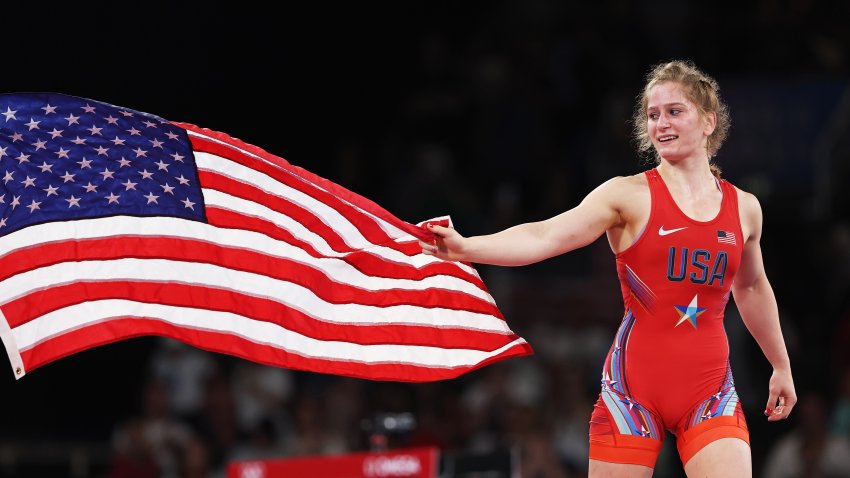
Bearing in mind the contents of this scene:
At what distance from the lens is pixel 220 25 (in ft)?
39.7

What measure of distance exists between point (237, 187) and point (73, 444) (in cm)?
550

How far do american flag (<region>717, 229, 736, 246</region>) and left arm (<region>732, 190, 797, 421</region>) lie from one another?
0.53ft

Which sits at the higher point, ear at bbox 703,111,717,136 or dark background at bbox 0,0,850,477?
dark background at bbox 0,0,850,477

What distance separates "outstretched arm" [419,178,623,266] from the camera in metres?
4.37

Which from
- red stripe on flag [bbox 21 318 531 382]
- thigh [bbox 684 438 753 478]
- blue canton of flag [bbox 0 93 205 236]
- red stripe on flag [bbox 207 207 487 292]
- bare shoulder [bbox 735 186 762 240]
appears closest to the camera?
thigh [bbox 684 438 753 478]

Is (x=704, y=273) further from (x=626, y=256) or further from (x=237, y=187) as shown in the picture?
(x=237, y=187)

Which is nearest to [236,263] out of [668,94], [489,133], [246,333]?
[246,333]

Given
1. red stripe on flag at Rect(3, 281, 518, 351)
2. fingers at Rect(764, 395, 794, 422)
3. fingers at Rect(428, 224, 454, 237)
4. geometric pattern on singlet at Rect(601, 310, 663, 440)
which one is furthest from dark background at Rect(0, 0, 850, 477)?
fingers at Rect(428, 224, 454, 237)

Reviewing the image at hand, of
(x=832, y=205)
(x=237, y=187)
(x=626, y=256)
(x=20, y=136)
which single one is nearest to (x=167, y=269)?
(x=237, y=187)

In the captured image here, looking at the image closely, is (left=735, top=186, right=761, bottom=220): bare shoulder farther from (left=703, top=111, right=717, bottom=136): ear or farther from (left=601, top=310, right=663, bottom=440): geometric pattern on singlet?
(left=601, top=310, right=663, bottom=440): geometric pattern on singlet

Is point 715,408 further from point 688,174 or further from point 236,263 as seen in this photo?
point 236,263

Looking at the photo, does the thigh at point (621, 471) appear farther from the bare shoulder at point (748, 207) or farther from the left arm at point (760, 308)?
the bare shoulder at point (748, 207)

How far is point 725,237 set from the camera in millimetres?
4504

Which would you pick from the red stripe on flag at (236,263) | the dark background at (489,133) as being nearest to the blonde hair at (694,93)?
the red stripe on flag at (236,263)
